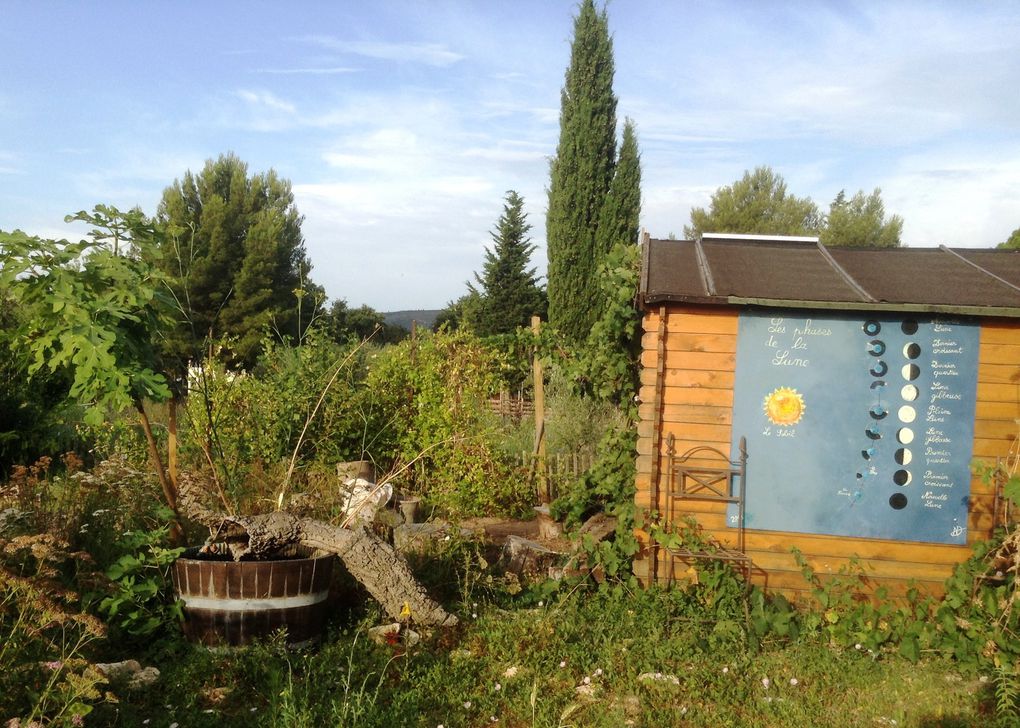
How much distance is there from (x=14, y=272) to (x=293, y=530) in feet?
6.88

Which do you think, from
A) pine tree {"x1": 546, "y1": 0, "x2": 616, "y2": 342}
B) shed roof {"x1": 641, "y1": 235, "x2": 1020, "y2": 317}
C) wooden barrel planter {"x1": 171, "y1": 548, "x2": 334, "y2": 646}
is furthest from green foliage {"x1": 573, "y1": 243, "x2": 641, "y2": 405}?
pine tree {"x1": 546, "y1": 0, "x2": 616, "y2": 342}

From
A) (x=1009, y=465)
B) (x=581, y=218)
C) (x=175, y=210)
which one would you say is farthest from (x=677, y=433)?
(x=175, y=210)

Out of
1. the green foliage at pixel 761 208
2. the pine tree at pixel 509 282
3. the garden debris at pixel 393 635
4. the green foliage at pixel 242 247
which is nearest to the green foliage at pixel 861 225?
the green foliage at pixel 761 208

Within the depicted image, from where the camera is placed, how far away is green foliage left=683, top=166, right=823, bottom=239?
117ft

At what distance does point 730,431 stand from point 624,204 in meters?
15.8

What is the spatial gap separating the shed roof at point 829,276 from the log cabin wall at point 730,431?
0.18m

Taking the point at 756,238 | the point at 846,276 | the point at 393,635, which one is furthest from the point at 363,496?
the point at 846,276

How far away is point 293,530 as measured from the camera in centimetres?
507

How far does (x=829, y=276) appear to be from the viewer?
628cm

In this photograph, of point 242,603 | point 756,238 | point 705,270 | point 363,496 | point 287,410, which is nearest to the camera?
point 242,603

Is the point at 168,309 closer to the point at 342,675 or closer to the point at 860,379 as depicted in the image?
the point at 342,675

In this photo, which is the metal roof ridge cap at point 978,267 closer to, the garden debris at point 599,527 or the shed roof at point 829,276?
the shed roof at point 829,276

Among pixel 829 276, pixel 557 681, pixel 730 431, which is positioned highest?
pixel 829 276

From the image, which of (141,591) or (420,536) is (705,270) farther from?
(141,591)
